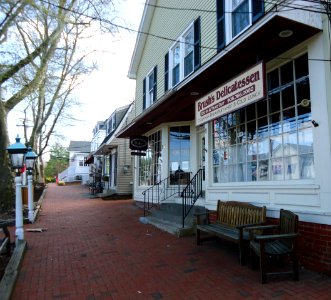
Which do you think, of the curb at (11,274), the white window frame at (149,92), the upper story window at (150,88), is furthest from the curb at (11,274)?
the white window frame at (149,92)

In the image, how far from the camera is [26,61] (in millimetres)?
14023

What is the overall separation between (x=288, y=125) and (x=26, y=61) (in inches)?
470

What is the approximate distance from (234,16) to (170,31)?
4.70 meters

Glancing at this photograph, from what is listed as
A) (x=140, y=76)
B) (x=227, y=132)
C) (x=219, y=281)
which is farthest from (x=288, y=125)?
(x=140, y=76)

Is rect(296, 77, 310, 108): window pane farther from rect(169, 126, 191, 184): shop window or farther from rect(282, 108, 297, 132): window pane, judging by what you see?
rect(169, 126, 191, 184): shop window

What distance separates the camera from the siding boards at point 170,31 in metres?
9.60

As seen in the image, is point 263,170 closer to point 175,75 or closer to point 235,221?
point 235,221

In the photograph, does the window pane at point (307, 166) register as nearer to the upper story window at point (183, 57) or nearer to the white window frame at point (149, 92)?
the upper story window at point (183, 57)

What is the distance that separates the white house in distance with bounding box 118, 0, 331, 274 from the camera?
17.1ft

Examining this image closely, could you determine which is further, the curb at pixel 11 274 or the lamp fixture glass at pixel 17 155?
the lamp fixture glass at pixel 17 155

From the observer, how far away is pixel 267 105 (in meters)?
6.63

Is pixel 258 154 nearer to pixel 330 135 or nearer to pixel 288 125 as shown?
pixel 288 125

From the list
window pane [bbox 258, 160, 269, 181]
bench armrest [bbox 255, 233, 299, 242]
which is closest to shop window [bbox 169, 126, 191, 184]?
window pane [bbox 258, 160, 269, 181]

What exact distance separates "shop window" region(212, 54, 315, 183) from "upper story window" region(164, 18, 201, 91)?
3397 millimetres
